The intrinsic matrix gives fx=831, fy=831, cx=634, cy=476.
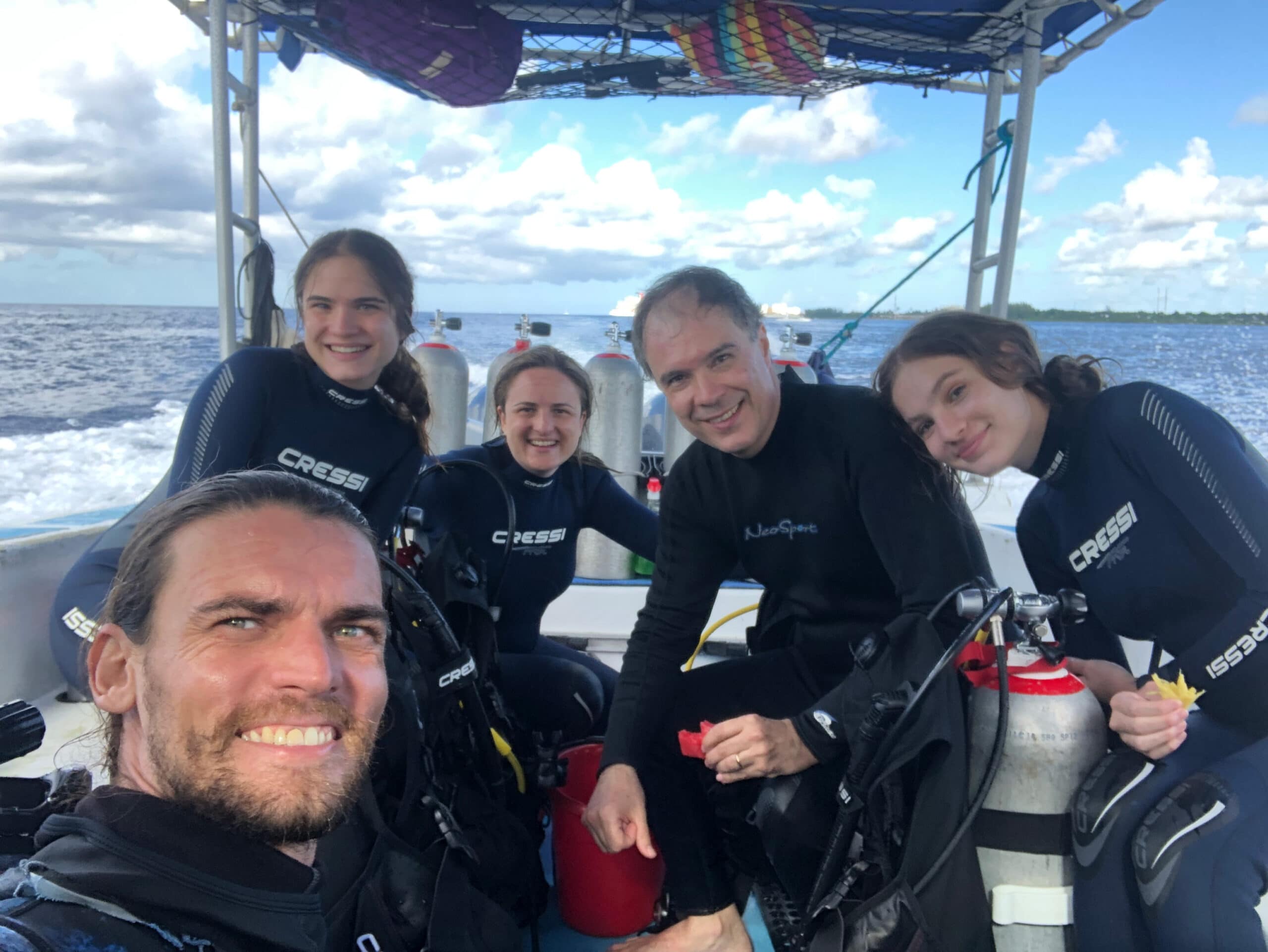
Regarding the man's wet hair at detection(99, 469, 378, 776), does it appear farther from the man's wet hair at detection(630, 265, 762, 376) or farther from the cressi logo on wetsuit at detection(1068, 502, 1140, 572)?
the cressi logo on wetsuit at detection(1068, 502, 1140, 572)

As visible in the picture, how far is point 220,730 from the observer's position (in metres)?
0.74

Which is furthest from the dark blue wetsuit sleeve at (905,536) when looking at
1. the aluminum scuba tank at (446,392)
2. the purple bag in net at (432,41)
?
the aluminum scuba tank at (446,392)

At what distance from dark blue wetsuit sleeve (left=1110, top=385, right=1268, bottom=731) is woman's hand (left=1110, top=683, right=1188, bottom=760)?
183 millimetres

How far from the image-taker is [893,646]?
1.28m

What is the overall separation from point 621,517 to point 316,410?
2.86 feet

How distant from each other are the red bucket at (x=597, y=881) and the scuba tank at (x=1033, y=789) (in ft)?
2.24

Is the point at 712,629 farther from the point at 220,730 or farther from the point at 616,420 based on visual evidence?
the point at 616,420

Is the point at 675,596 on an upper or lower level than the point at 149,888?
lower

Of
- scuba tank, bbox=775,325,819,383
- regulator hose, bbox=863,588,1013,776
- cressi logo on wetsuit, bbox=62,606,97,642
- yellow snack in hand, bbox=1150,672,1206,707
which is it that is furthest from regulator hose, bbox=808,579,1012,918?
scuba tank, bbox=775,325,819,383

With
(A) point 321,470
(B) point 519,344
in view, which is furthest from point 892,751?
(B) point 519,344

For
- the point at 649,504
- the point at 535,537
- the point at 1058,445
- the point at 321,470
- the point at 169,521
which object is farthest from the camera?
the point at 649,504

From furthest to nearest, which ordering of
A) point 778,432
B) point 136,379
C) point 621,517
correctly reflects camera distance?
1. point 136,379
2. point 621,517
3. point 778,432

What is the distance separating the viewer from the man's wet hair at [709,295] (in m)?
1.59

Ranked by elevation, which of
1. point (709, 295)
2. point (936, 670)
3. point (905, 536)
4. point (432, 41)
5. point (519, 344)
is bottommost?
point (936, 670)
